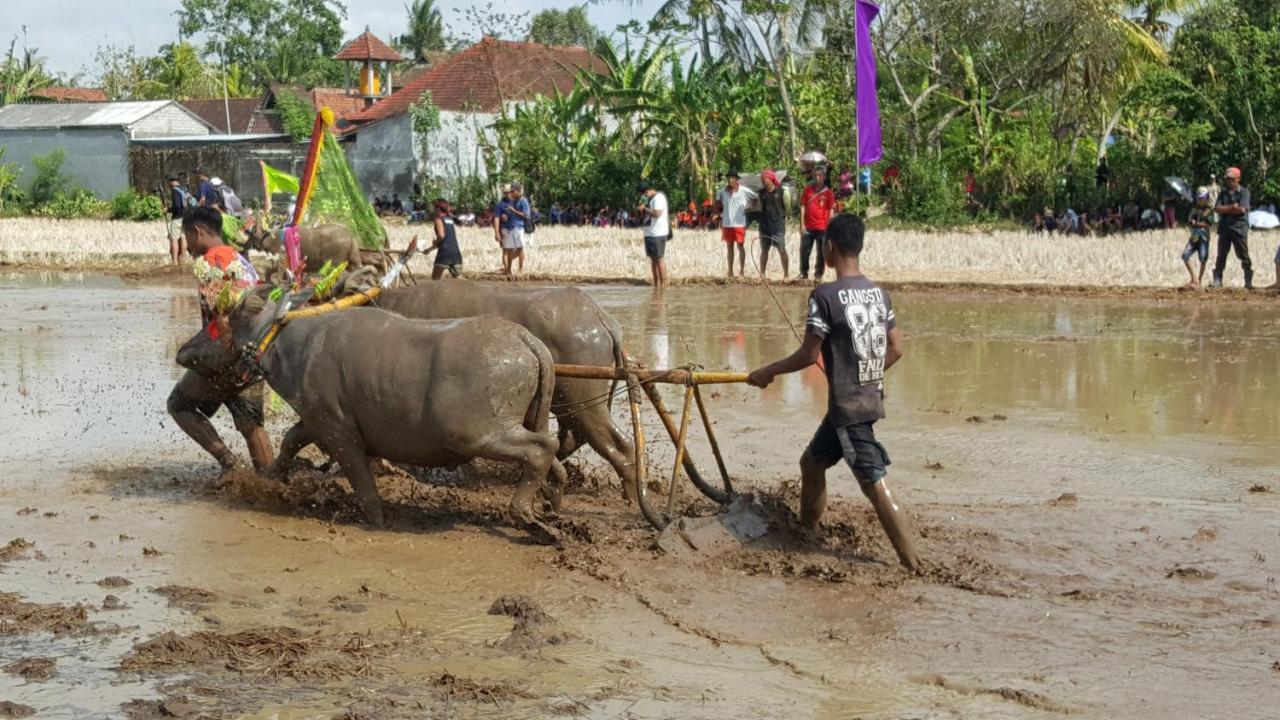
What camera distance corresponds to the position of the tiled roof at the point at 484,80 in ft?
131

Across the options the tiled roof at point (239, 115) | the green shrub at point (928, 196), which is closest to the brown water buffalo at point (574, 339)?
the green shrub at point (928, 196)

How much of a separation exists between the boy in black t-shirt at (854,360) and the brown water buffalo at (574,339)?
1.33 m

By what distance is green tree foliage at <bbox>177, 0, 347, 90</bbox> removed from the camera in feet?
218

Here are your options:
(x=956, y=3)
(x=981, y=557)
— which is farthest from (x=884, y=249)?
(x=981, y=557)

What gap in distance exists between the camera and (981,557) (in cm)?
636

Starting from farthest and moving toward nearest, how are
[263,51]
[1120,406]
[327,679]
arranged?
[263,51]
[1120,406]
[327,679]

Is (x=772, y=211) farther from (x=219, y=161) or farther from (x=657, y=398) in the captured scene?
(x=219, y=161)

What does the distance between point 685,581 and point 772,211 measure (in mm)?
12694

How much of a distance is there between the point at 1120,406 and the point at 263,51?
63.5 meters

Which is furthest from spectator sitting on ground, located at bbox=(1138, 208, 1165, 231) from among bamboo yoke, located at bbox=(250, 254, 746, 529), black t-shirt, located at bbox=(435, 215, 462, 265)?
bamboo yoke, located at bbox=(250, 254, 746, 529)

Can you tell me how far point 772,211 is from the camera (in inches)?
723

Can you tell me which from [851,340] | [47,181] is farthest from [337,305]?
[47,181]

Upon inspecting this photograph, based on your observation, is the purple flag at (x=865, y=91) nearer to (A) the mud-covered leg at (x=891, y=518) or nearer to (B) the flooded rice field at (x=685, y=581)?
(B) the flooded rice field at (x=685, y=581)

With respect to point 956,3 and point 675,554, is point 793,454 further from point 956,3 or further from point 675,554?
point 956,3
